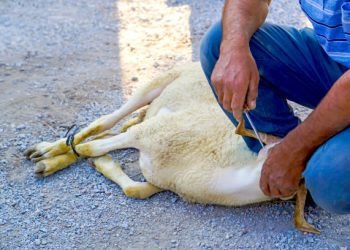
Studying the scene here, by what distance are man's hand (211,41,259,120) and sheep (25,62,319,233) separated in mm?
334

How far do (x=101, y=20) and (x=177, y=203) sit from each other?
3.03 meters

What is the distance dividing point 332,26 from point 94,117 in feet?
6.38

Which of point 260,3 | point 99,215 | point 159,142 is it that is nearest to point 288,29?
point 260,3

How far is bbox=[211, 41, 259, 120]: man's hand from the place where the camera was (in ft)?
9.06

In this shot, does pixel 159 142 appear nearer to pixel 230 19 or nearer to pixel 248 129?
pixel 248 129

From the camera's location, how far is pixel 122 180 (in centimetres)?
359

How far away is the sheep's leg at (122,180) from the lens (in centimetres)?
349

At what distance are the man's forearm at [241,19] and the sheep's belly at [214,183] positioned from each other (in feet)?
2.09

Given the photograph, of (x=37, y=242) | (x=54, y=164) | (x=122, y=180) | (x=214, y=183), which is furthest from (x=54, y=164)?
(x=214, y=183)

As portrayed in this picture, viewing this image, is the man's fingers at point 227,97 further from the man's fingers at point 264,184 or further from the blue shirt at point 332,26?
the blue shirt at point 332,26

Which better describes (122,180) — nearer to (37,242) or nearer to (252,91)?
(37,242)

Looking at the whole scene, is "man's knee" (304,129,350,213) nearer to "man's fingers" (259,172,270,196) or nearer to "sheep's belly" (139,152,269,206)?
"man's fingers" (259,172,270,196)

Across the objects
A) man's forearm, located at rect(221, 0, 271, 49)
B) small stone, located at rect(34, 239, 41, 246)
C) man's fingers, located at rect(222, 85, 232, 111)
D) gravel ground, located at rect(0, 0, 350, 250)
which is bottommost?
gravel ground, located at rect(0, 0, 350, 250)

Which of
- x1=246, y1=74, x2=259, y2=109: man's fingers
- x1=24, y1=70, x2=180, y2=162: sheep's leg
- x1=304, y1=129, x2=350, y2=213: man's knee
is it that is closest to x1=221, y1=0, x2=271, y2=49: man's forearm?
x1=246, y1=74, x2=259, y2=109: man's fingers
